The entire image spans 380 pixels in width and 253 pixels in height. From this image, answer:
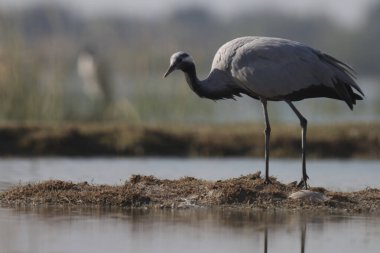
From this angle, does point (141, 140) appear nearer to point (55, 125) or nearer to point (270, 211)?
point (55, 125)

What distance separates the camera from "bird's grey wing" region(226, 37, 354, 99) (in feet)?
41.8

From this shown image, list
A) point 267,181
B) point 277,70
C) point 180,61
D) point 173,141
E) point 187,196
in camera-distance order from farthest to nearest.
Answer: point 173,141, point 180,61, point 277,70, point 267,181, point 187,196

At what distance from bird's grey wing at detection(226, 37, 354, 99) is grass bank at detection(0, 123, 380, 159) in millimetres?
5667

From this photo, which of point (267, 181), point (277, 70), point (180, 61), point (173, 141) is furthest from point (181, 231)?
point (173, 141)

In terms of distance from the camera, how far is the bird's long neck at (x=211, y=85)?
13.4m

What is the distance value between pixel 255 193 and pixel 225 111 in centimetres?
1518

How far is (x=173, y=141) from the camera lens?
61.8 feet

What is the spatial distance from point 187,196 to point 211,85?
2111 mm

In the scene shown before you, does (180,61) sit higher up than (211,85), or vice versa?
(180,61)

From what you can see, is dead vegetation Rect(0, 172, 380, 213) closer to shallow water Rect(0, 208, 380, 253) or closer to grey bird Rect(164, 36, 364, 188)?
shallow water Rect(0, 208, 380, 253)

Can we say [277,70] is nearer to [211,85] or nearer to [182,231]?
[211,85]

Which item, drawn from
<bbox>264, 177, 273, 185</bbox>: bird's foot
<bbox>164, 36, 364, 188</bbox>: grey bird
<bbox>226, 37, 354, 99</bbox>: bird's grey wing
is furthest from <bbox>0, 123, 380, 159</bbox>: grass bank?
<bbox>264, 177, 273, 185</bbox>: bird's foot

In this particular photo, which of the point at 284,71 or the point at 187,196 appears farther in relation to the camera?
the point at 284,71

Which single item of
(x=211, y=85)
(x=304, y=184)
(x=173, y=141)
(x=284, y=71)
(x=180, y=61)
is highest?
(x=180, y=61)
